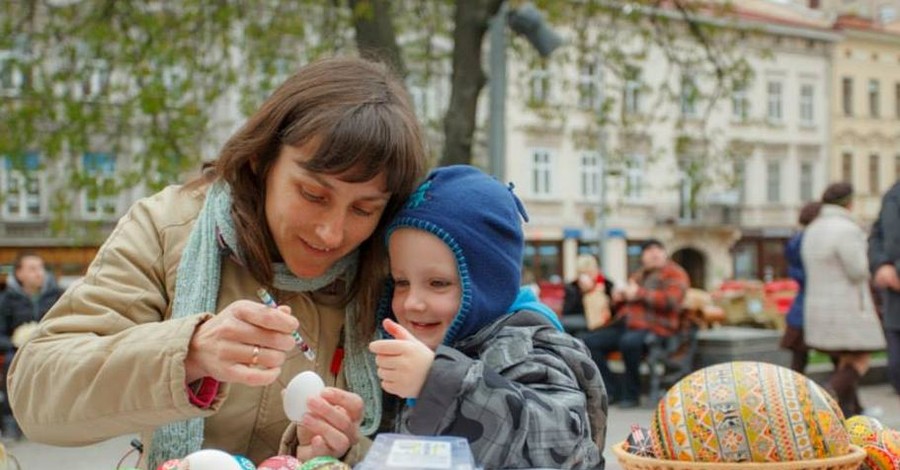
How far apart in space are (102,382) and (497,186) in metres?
0.77

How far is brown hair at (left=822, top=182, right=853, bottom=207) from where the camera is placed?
288 inches

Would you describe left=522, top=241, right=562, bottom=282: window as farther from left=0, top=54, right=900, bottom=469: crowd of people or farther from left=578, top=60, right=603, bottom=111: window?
left=0, top=54, right=900, bottom=469: crowd of people

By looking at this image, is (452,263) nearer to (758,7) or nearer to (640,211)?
(640,211)

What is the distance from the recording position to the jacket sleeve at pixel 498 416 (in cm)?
155

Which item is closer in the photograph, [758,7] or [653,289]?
[653,289]

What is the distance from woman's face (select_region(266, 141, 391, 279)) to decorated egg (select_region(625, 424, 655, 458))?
566 mm

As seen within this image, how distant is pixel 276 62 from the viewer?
35.5 feet

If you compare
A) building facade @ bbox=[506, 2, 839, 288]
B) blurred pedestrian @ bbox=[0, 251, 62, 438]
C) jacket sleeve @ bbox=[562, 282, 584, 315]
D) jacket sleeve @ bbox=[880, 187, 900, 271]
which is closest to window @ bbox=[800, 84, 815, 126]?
building facade @ bbox=[506, 2, 839, 288]

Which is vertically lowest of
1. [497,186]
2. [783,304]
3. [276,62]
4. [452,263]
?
[783,304]

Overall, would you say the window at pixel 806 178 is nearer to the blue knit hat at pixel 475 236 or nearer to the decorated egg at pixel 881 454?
the decorated egg at pixel 881 454

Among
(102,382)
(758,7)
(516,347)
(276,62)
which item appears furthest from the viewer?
(758,7)

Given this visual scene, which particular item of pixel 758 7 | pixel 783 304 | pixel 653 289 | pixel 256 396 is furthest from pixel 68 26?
pixel 758 7

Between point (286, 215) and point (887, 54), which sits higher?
point (887, 54)

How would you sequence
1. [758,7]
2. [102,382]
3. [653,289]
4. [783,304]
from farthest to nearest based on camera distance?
[758,7]
[783,304]
[653,289]
[102,382]
